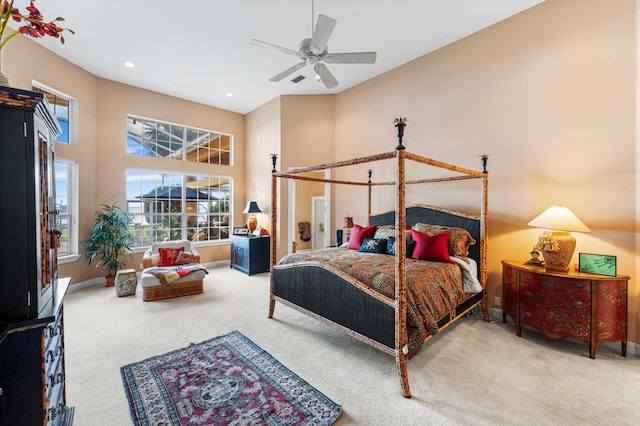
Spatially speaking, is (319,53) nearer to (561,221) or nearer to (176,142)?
(561,221)

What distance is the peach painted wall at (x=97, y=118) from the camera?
3.97 meters

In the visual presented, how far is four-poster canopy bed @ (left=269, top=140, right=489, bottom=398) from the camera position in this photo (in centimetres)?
221

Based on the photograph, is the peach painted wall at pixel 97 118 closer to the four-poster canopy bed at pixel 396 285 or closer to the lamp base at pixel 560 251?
the four-poster canopy bed at pixel 396 285

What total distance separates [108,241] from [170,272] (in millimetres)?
1522

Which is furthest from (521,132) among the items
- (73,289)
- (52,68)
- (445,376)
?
(73,289)

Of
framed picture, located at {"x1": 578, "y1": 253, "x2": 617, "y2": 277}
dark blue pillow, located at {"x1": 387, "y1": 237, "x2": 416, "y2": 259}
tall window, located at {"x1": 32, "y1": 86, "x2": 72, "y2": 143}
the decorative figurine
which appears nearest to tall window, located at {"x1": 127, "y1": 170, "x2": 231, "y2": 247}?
tall window, located at {"x1": 32, "y1": 86, "x2": 72, "y2": 143}

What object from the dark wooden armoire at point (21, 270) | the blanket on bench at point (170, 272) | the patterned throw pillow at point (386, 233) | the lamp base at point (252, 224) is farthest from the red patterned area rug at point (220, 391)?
the lamp base at point (252, 224)

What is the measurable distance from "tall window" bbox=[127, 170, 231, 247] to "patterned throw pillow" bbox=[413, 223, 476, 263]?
195 inches

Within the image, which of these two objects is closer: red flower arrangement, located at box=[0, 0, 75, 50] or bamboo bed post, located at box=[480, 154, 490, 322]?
red flower arrangement, located at box=[0, 0, 75, 50]

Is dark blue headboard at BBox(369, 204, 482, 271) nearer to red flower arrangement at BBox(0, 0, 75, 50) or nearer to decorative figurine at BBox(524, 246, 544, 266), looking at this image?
decorative figurine at BBox(524, 246, 544, 266)

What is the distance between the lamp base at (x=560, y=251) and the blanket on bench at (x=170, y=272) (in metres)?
4.73

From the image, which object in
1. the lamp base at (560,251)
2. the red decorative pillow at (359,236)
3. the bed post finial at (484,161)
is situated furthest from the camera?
the red decorative pillow at (359,236)

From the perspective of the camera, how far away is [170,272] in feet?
13.8

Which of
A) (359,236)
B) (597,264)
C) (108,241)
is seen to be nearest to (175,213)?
(108,241)
